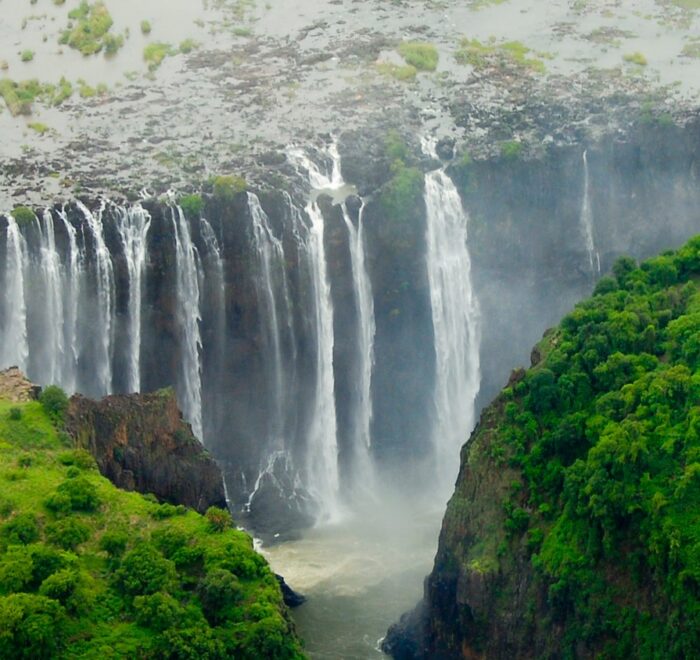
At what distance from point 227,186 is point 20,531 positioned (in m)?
24.5

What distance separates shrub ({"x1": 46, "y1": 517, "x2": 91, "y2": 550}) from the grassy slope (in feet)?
41.5

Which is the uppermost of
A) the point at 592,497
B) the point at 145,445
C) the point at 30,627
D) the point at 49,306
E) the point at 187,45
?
the point at 187,45

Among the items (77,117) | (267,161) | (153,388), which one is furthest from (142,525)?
(77,117)

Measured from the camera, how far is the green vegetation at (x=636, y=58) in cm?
9162

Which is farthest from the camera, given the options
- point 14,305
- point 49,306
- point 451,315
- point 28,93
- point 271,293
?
point 28,93

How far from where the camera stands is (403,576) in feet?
233

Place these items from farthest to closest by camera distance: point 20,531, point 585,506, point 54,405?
1. point 54,405
2. point 585,506
3. point 20,531

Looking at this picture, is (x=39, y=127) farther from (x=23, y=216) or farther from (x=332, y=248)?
(x=332, y=248)

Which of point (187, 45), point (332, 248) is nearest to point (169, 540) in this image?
point (332, 248)

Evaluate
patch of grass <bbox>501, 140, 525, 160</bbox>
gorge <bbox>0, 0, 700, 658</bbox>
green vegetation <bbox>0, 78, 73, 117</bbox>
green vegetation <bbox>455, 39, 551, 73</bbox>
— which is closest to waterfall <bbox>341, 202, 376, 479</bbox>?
gorge <bbox>0, 0, 700, 658</bbox>

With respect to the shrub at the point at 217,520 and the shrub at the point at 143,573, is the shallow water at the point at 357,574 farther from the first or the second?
the shrub at the point at 143,573

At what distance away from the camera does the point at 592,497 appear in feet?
201

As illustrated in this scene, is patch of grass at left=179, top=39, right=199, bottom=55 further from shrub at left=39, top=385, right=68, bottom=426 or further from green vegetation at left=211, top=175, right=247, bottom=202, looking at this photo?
shrub at left=39, top=385, right=68, bottom=426

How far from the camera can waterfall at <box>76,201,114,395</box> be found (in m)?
76.3
